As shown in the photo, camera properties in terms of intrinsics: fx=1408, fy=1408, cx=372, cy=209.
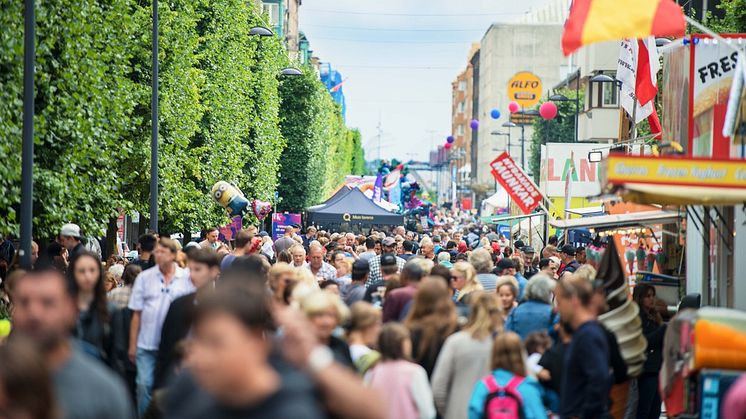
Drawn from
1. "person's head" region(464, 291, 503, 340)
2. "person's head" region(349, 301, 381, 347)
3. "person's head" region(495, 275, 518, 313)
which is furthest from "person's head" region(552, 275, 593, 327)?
"person's head" region(495, 275, 518, 313)

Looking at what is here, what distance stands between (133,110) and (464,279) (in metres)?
15.9

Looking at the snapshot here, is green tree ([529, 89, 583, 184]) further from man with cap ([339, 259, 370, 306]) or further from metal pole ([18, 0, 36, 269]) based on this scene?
man with cap ([339, 259, 370, 306])

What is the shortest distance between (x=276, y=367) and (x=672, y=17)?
8391 millimetres

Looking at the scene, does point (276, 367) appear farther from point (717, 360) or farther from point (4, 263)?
point (4, 263)

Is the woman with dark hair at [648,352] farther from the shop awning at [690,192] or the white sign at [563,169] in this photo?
the white sign at [563,169]

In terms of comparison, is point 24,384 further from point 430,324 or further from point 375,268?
point 375,268

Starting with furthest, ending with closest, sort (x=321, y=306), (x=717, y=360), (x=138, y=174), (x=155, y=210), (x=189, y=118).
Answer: (x=189, y=118) → (x=138, y=174) → (x=155, y=210) → (x=717, y=360) → (x=321, y=306)

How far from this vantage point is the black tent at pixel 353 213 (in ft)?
132

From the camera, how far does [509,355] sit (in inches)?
340

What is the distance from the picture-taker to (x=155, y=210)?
26.9 meters

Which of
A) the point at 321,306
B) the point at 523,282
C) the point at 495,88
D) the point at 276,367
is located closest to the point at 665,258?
the point at 523,282

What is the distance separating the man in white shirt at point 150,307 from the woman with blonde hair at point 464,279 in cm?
256

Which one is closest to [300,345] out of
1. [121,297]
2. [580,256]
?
[121,297]

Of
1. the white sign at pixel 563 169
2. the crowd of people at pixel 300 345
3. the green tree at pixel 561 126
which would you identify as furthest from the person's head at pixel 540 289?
the green tree at pixel 561 126
